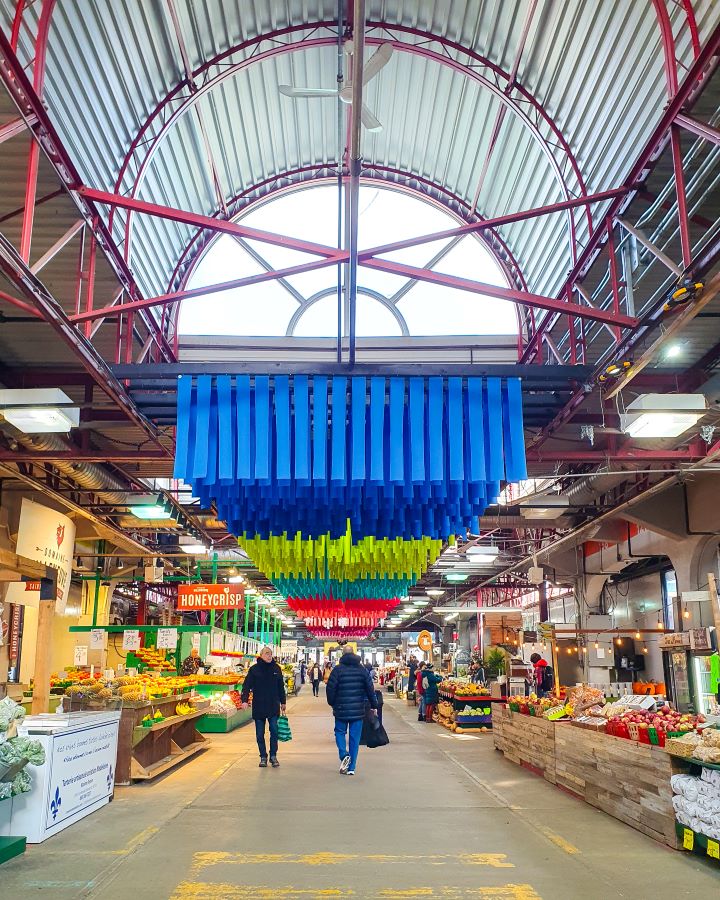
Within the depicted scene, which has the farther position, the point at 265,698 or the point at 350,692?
the point at 265,698

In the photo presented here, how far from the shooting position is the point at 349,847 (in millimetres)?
6574

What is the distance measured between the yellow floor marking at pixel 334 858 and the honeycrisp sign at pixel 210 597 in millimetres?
14920

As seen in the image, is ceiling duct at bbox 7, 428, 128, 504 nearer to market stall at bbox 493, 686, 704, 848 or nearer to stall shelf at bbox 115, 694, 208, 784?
stall shelf at bbox 115, 694, 208, 784

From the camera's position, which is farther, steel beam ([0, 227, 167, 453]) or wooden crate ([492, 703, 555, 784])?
wooden crate ([492, 703, 555, 784])

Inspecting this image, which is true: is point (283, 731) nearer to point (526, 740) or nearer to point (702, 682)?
point (526, 740)

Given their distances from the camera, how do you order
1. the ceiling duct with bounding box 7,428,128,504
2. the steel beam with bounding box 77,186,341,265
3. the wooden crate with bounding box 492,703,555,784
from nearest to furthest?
the steel beam with bounding box 77,186,341,265 → the wooden crate with bounding box 492,703,555,784 → the ceiling duct with bounding box 7,428,128,504

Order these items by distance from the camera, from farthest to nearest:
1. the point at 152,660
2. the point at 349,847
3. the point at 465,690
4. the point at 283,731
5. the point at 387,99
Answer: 1. the point at 152,660
2. the point at 465,690
3. the point at 387,99
4. the point at 283,731
5. the point at 349,847

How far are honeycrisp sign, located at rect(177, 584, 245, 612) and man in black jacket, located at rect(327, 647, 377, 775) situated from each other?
10407 millimetres

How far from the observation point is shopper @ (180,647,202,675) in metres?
21.4

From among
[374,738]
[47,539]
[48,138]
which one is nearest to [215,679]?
[47,539]

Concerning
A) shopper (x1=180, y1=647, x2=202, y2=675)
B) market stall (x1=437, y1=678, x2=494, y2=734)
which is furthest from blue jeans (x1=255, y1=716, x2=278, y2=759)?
shopper (x1=180, y1=647, x2=202, y2=675)

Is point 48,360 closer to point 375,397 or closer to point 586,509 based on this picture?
point 375,397

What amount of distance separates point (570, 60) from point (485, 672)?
2129 cm

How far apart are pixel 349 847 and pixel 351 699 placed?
419 centimetres
